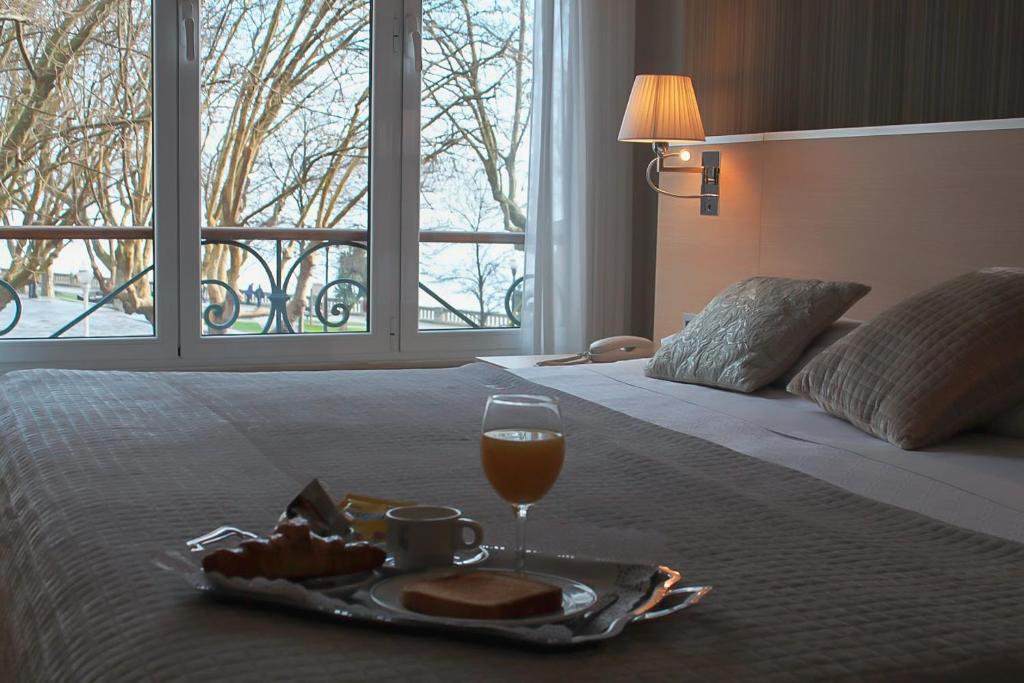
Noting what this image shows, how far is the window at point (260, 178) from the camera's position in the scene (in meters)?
3.69

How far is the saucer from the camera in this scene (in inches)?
43.8

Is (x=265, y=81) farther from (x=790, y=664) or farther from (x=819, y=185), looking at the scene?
(x=790, y=664)

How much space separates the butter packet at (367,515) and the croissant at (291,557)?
0.19 ft

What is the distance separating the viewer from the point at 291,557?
3.48 feet

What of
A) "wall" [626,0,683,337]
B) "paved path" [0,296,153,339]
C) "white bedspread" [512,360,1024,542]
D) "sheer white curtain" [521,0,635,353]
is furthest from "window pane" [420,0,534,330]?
"white bedspread" [512,360,1024,542]

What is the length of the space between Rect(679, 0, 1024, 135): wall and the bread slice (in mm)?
2120

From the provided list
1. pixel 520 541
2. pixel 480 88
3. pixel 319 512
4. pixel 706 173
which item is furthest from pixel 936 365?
pixel 480 88

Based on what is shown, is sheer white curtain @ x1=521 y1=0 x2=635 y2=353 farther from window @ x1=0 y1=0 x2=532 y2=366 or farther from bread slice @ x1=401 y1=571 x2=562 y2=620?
bread slice @ x1=401 y1=571 x2=562 y2=620

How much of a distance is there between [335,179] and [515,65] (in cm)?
80

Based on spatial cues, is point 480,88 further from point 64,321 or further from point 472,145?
point 64,321

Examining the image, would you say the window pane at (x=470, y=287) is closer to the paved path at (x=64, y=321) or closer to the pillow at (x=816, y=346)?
the paved path at (x=64, y=321)

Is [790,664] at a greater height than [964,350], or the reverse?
[964,350]

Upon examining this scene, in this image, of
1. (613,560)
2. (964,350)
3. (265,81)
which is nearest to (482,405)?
(964,350)

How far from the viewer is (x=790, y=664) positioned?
0.99 metres
